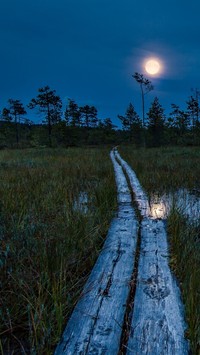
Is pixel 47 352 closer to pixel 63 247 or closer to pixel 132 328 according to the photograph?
pixel 132 328

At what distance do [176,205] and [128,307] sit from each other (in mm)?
2548

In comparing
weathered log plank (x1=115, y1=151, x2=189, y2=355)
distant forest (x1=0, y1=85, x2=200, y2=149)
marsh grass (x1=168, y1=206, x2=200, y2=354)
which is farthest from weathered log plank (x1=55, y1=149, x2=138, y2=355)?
distant forest (x1=0, y1=85, x2=200, y2=149)

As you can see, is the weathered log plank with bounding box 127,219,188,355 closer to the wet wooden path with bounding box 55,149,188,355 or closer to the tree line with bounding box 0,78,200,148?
the wet wooden path with bounding box 55,149,188,355

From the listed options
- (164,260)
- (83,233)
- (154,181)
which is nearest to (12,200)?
(83,233)

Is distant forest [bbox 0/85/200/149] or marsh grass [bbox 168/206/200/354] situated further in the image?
distant forest [bbox 0/85/200/149]

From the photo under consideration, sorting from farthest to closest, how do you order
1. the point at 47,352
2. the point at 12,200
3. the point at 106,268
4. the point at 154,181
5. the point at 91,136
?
the point at 91,136
the point at 154,181
the point at 12,200
the point at 106,268
the point at 47,352

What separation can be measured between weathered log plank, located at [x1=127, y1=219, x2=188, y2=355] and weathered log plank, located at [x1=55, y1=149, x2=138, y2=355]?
11 centimetres

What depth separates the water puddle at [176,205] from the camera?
402cm

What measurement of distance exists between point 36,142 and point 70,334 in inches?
1545

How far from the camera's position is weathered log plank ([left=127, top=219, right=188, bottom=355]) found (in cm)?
142

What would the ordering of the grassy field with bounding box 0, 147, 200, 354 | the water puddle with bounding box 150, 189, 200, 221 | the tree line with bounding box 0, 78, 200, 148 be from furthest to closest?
the tree line with bounding box 0, 78, 200, 148 → the water puddle with bounding box 150, 189, 200, 221 → the grassy field with bounding box 0, 147, 200, 354

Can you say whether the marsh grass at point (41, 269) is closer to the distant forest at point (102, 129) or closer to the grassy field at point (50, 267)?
the grassy field at point (50, 267)

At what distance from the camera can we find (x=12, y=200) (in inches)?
173

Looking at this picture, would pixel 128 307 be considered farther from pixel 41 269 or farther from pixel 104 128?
pixel 104 128
